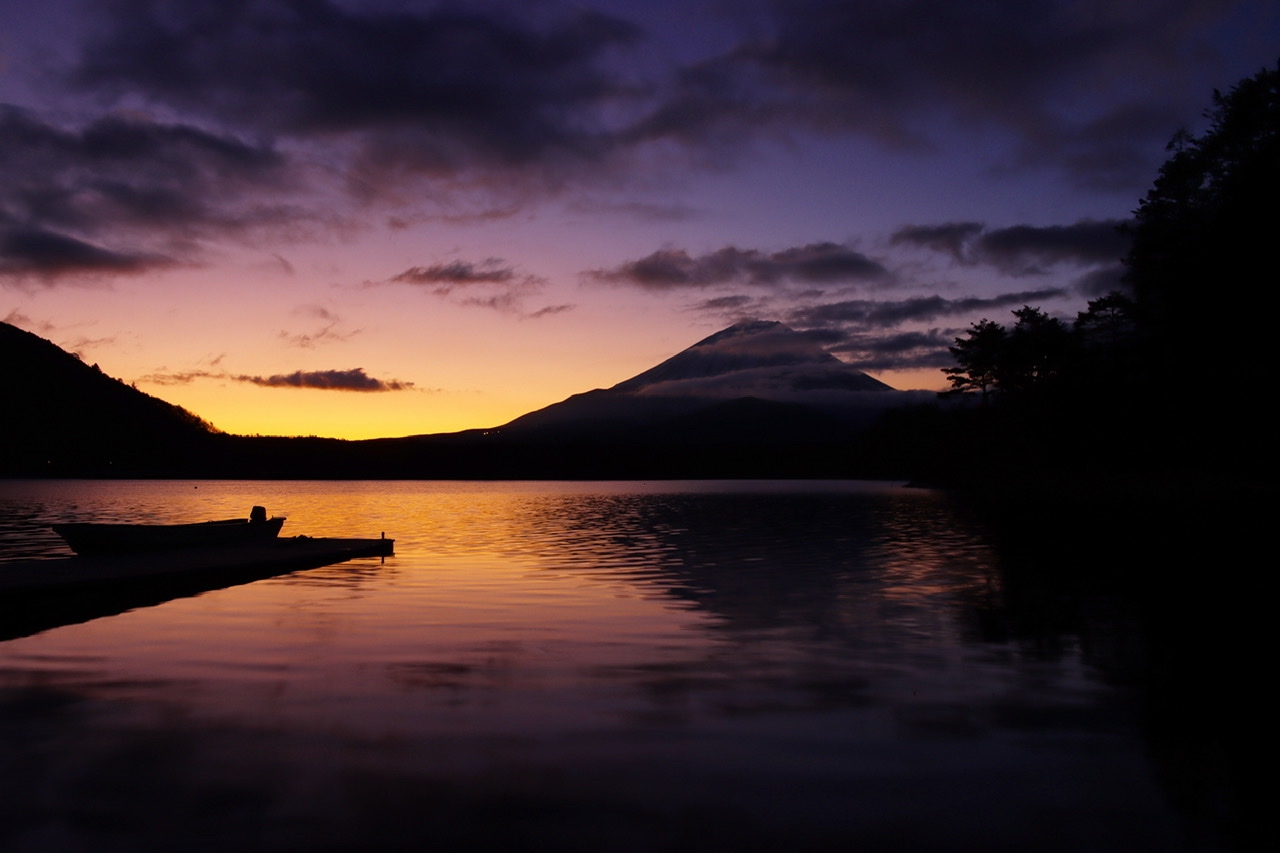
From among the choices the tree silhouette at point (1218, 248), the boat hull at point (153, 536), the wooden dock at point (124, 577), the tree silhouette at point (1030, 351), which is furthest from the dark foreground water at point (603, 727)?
the tree silhouette at point (1030, 351)

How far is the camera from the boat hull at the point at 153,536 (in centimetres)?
3219

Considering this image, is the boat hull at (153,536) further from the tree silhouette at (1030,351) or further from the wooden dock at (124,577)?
the tree silhouette at (1030,351)

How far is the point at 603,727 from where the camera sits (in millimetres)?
11914

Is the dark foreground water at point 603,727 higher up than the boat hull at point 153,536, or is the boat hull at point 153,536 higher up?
the boat hull at point 153,536

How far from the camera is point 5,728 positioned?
1176cm

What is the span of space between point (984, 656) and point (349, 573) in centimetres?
2181

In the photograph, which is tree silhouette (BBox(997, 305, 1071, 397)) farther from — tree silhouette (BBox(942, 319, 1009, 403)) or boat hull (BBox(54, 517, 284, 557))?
boat hull (BBox(54, 517, 284, 557))

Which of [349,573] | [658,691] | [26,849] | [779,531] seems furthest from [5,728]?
[779,531]

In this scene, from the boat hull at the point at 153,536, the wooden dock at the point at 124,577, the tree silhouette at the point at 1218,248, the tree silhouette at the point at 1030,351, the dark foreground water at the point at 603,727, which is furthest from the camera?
the tree silhouette at the point at 1030,351

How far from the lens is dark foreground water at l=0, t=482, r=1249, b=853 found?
849 cm

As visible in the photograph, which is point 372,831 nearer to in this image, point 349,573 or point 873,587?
point 873,587

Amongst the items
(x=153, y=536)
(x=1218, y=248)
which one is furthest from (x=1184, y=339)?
(x=153, y=536)

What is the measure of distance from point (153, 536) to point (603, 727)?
91.7 ft

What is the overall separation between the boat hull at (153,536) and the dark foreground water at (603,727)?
972 cm
